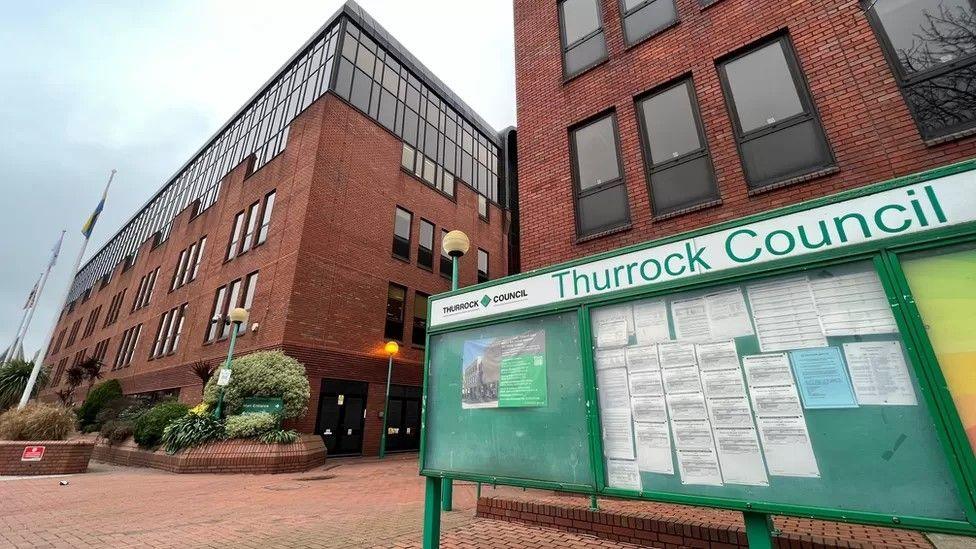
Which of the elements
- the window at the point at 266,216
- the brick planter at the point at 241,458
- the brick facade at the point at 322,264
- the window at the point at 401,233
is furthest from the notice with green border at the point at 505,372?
the window at the point at 266,216

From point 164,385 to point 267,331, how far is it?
9.05 m

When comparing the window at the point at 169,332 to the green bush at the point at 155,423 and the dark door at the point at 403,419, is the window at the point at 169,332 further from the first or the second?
the dark door at the point at 403,419

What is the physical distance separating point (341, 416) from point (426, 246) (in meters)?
9.42

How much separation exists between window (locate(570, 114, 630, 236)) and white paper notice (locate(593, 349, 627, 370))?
4.34 m

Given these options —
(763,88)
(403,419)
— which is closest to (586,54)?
(763,88)

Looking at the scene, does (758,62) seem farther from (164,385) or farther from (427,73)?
(164,385)

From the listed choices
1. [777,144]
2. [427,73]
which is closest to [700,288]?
[777,144]

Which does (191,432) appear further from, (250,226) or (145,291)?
(145,291)

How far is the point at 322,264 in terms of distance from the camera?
16.6 m

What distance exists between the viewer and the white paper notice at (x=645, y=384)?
9.65 feet

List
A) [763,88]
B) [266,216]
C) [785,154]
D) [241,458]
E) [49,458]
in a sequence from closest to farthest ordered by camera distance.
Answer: [785,154] < [763,88] < [49,458] < [241,458] < [266,216]

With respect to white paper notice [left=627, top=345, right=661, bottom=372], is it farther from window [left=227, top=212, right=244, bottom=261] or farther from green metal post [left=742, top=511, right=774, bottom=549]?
window [left=227, top=212, right=244, bottom=261]

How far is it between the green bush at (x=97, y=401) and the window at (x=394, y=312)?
15.1 metres

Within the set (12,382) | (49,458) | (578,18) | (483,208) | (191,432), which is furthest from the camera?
(483,208)
